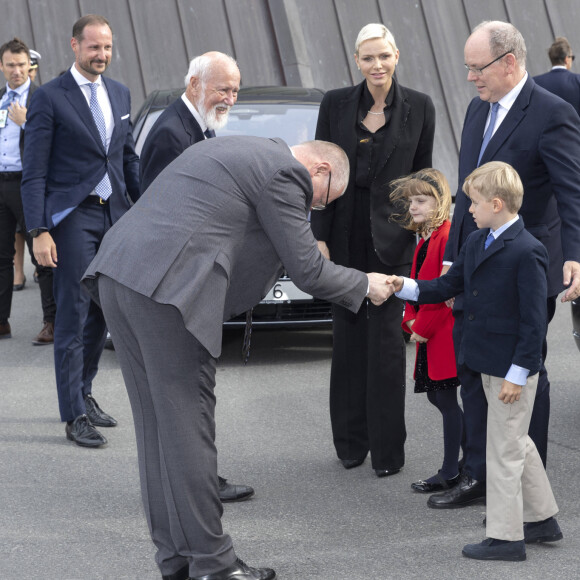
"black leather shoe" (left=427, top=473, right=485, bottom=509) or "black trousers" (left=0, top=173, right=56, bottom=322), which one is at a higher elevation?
"black trousers" (left=0, top=173, right=56, bottom=322)

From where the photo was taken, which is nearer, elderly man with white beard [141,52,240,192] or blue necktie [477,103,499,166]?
blue necktie [477,103,499,166]

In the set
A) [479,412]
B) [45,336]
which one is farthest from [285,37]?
[479,412]

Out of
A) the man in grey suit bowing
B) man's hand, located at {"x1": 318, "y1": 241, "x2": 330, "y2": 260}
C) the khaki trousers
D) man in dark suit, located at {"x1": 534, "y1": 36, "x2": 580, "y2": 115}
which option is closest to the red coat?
man's hand, located at {"x1": 318, "y1": 241, "x2": 330, "y2": 260}

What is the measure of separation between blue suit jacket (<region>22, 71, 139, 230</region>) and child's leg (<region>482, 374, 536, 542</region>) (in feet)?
8.95

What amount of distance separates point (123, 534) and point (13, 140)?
5.13 metres

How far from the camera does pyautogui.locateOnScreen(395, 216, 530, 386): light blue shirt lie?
371 centimetres

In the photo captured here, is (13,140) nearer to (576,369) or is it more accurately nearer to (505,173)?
(576,369)

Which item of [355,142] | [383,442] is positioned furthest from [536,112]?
[383,442]

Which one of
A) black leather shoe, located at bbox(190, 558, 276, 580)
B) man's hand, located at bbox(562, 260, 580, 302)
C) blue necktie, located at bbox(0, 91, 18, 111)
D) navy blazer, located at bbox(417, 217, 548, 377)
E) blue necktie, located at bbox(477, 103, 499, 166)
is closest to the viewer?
black leather shoe, located at bbox(190, 558, 276, 580)

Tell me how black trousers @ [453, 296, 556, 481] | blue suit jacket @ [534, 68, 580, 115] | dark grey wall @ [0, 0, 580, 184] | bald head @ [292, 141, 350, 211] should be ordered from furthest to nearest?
dark grey wall @ [0, 0, 580, 184]
blue suit jacket @ [534, 68, 580, 115]
black trousers @ [453, 296, 556, 481]
bald head @ [292, 141, 350, 211]

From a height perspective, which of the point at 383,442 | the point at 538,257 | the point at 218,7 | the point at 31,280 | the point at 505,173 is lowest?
the point at 383,442

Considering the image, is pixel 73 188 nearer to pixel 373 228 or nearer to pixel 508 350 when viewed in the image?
pixel 373 228

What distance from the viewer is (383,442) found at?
4.84 metres

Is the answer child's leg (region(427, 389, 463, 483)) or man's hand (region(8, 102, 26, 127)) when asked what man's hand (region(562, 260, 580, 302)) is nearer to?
child's leg (region(427, 389, 463, 483))
